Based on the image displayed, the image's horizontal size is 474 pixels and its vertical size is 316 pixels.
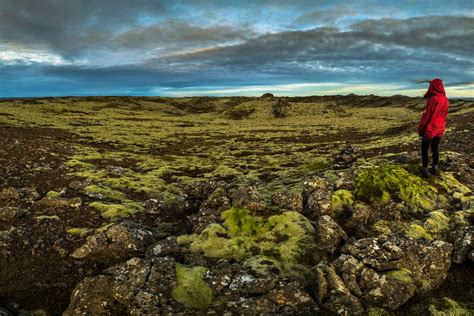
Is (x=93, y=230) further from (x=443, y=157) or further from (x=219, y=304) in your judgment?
(x=443, y=157)

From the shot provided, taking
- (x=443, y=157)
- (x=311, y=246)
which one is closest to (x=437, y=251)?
(x=311, y=246)

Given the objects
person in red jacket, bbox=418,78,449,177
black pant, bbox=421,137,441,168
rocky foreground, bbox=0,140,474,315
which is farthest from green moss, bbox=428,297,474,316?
person in red jacket, bbox=418,78,449,177

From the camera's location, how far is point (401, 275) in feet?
36.8

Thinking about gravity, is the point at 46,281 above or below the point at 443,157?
below

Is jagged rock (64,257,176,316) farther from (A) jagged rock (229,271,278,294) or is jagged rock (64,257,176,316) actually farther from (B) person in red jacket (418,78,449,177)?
(B) person in red jacket (418,78,449,177)

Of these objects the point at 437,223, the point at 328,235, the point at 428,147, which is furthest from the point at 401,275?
the point at 428,147

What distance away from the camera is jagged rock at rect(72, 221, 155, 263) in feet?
48.1

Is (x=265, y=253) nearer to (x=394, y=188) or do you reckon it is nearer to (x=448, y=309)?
(x=448, y=309)

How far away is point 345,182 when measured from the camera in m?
18.0

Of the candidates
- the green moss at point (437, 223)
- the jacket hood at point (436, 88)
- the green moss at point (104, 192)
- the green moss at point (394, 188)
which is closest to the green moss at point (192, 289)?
the green moss at point (394, 188)

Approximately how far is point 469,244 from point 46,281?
1553cm

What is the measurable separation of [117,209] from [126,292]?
9837 millimetres

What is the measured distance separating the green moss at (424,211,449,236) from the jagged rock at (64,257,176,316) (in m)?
10.5

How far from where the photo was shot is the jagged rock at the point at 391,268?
34.9 ft
